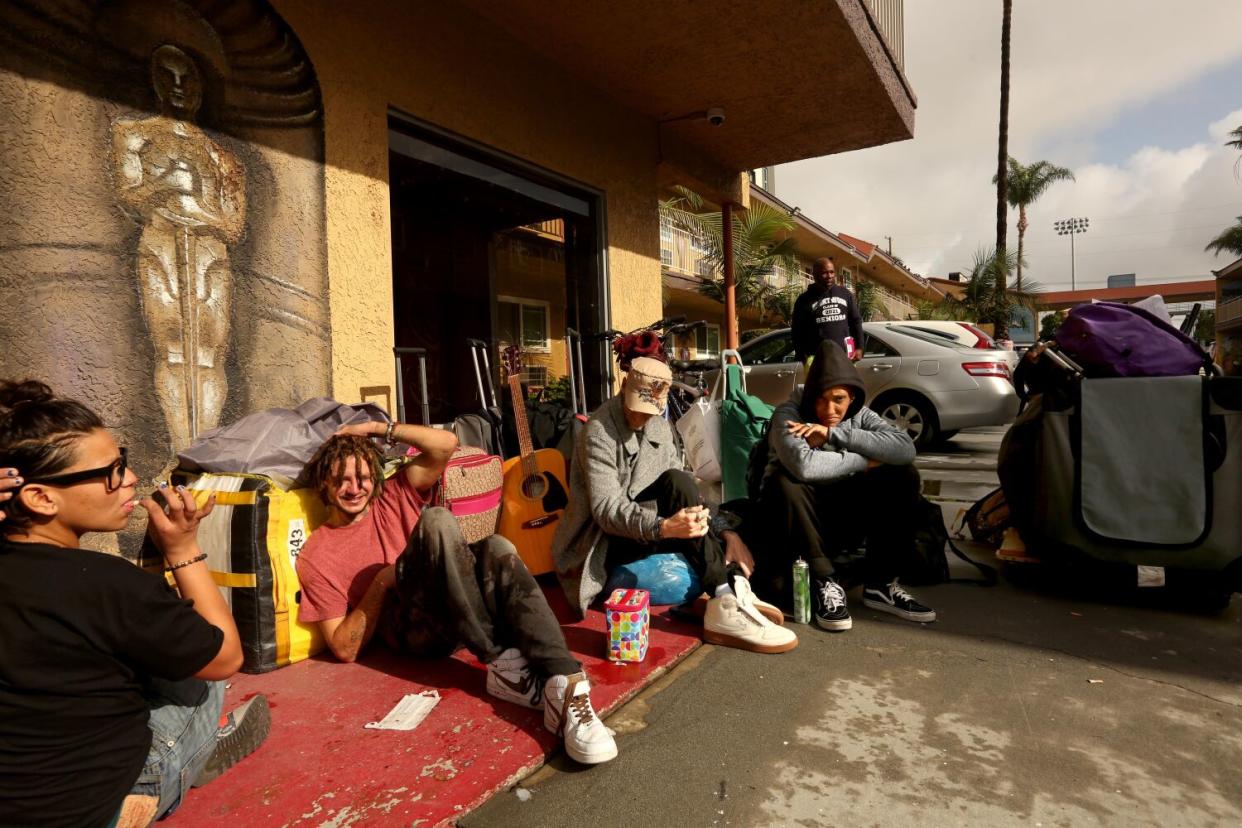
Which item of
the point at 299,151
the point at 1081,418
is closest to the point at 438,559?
the point at 299,151

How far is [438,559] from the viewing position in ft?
7.32

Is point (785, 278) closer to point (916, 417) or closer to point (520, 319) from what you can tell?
point (916, 417)

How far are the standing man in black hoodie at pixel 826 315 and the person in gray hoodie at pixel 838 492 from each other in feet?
8.45

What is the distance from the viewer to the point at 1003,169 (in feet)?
70.5

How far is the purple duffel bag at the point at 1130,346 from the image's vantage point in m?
3.02

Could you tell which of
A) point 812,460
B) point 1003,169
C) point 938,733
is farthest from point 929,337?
point 1003,169

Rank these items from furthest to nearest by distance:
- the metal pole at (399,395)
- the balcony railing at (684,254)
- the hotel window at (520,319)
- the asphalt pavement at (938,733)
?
the balcony railing at (684,254), the hotel window at (520,319), the metal pole at (399,395), the asphalt pavement at (938,733)

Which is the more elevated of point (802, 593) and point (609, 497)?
point (609, 497)

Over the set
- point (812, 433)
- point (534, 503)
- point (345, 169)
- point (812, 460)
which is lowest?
point (534, 503)

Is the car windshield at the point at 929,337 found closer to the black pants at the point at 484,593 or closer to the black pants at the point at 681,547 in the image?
the black pants at the point at 681,547

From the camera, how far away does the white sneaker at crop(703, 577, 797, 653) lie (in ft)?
8.79

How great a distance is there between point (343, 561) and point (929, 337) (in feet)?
22.7

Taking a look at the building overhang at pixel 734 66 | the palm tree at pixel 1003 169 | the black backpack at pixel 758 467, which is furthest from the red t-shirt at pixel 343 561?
the palm tree at pixel 1003 169

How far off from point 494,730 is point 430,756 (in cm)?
21
